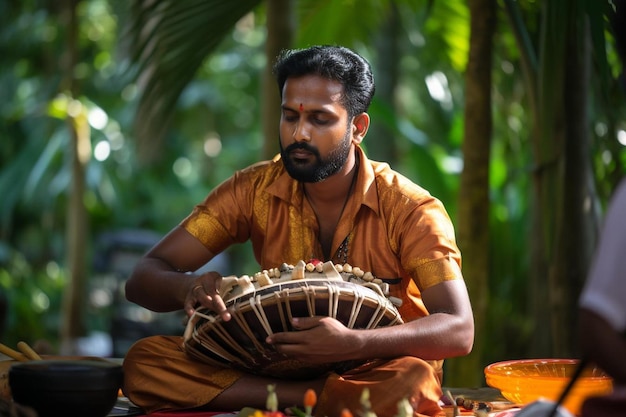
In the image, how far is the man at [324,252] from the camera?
306 cm

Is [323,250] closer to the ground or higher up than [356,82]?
closer to the ground

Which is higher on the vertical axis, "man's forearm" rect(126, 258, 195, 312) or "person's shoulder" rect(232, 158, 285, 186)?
"person's shoulder" rect(232, 158, 285, 186)

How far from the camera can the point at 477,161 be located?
4.63 metres

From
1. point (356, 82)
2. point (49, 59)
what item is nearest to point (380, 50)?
point (356, 82)

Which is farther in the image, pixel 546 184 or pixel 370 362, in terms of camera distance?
pixel 546 184

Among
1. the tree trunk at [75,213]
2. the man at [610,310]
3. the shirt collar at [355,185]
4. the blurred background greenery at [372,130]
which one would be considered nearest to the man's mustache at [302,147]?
the shirt collar at [355,185]

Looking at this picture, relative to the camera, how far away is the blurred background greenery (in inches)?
178

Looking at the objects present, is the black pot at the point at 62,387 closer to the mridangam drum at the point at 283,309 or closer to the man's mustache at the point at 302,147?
the mridangam drum at the point at 283,309

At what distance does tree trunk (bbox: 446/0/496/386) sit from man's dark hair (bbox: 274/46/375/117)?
3.48ft

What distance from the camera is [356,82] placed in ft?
12.0

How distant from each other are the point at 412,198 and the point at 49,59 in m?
12.3

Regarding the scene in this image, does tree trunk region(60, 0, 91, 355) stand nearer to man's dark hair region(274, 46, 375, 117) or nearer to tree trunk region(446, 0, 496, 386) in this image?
tree trunk region(446, 0, 496, 386)

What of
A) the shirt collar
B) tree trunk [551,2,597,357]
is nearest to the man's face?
the shirt collar

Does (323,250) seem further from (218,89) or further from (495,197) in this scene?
(218,89)
